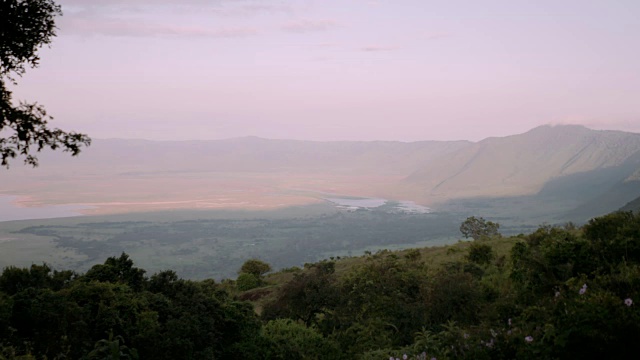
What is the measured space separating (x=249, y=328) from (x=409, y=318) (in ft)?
24.8

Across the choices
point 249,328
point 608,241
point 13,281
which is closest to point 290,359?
point 249,328

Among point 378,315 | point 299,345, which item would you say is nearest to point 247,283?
point 378,315

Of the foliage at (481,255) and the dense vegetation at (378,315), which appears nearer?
the dense vegetation at (378,315)

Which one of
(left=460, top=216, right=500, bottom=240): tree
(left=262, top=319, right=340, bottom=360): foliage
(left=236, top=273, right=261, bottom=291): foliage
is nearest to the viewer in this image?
(left=262, top=319, right=340, bottom=360): foliage

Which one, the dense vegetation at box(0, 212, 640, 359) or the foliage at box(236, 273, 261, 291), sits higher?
the dense vegetation at box(0, 212, 640, 359)

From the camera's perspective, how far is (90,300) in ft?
51.2

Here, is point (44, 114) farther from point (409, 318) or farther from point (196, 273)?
point (196, 273)

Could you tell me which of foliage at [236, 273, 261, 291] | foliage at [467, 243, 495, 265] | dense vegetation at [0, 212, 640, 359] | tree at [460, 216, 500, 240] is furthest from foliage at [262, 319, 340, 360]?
tree at [460, 216, 500, 240]

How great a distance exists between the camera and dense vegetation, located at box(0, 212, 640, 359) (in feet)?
30.4

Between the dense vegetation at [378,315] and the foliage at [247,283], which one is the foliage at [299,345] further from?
the foliage at [247,283]

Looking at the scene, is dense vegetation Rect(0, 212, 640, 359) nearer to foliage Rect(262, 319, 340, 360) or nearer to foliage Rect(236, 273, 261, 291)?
foliage Rect(262, 319, 340, 360)

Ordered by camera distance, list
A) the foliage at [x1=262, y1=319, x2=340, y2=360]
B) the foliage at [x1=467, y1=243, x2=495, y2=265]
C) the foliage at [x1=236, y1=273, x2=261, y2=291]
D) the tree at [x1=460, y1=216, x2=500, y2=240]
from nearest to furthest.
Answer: the foliage at [x1=262, y1=319, x2=340, y2=360] < the foliage at [x1=467, y1=243, x2=495, y2=265] < the foliage at [x1=236, y1=273, x2=261, y2=291] < the tree at [x1=460, y1=216, x2=500, y2=240]

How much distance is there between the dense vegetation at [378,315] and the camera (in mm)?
9266

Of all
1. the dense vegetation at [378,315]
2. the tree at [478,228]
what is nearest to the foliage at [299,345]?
the dense vegetation at [378,315]
